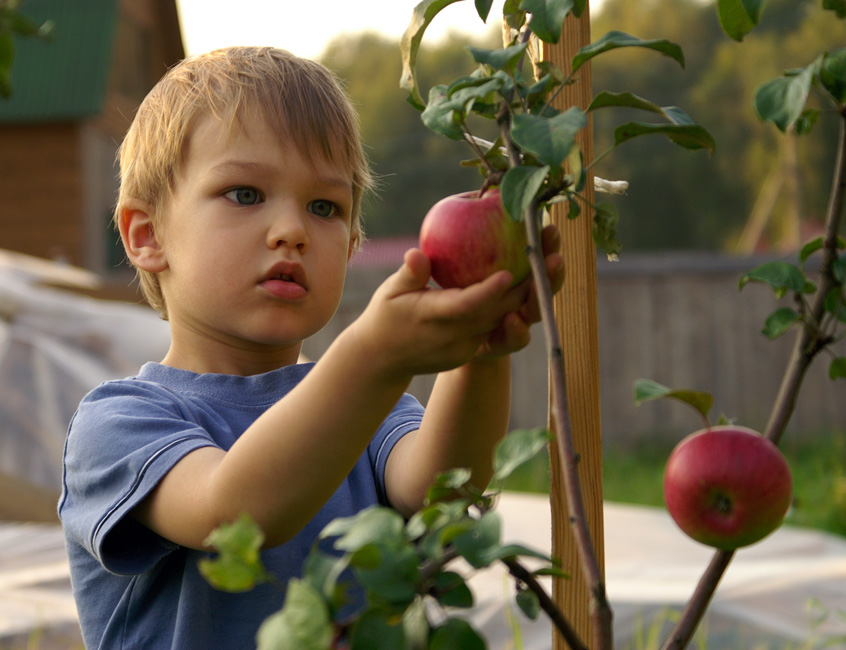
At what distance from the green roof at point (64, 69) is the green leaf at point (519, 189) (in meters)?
11.9

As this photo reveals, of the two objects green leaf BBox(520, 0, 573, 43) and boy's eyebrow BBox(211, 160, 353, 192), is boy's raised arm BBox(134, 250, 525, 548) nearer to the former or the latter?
green leaf BBox(520, 0, 573, 43)

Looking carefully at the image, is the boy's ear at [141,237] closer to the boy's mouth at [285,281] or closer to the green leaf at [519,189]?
the boy's mouth at [285,281]

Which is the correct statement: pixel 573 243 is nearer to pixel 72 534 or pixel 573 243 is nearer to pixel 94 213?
pixel 72 534

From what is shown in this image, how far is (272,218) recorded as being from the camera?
1179mm

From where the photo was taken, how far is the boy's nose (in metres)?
1.16

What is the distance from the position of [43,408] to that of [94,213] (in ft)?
28.0

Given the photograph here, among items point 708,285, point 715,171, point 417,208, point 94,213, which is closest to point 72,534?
point 708,285

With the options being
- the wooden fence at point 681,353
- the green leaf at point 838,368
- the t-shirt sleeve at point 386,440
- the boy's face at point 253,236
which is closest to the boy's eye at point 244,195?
the boy's face at point 253,236

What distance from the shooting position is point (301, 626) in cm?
55

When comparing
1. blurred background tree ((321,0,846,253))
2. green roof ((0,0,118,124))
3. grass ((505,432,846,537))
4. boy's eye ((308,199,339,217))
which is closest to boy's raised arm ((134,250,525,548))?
boy's eye ((308,199,339,217))

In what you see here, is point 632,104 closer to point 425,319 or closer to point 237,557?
point 425,319

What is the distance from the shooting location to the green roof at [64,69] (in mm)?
11648

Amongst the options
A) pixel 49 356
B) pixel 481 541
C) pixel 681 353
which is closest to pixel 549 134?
pixel 481 541

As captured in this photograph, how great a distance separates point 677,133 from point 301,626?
52 centimetres
